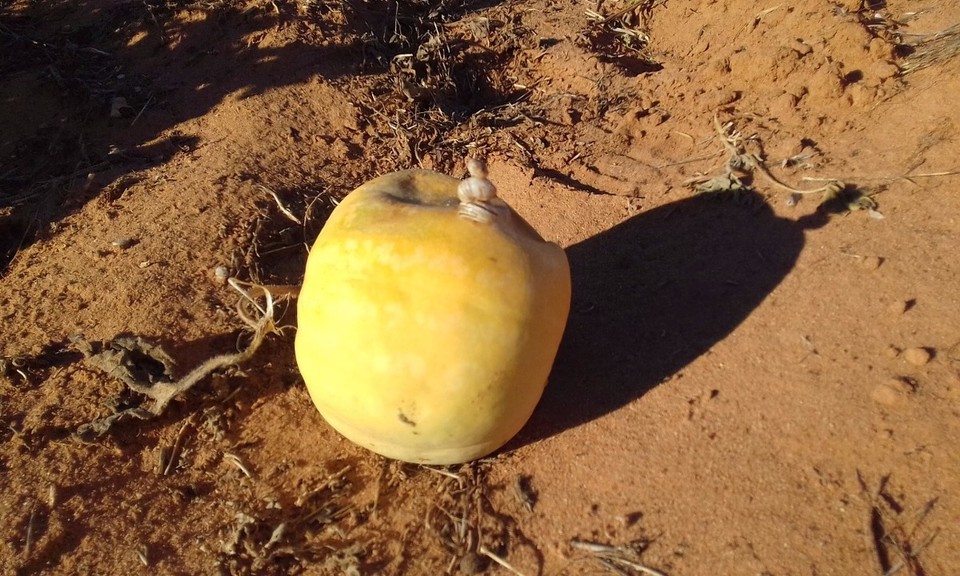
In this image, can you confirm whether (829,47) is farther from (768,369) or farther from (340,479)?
(340,479)

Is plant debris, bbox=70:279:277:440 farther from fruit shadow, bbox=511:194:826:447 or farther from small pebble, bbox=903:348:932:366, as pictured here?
small pebble, bbox=903:348:932:366

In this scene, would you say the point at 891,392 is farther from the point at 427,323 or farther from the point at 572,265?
the point at 427,323

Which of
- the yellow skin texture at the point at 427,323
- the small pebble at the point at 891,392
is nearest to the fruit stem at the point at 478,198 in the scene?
the yellow skin texture at the point at 427,323

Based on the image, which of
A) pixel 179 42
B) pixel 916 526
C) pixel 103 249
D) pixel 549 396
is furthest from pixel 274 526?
pixel 179 42

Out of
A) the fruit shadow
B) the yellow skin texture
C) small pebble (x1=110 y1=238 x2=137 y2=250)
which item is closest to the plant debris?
the yellow skin texture

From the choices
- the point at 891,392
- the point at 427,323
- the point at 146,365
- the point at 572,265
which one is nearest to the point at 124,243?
the point at 146,365
